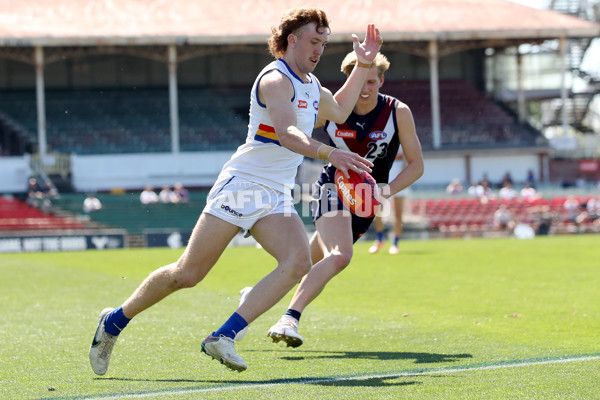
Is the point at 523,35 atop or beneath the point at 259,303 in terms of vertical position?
atop

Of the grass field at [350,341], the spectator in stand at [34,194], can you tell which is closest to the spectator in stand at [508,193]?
the spectator in stand at [34,194]

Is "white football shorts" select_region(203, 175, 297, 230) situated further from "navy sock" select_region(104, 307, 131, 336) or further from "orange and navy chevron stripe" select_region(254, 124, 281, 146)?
"navy sock" select_region(104, 307, 131, 336)

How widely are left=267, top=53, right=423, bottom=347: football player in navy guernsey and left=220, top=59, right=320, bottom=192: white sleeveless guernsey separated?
57.3 inches

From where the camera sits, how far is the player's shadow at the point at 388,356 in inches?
242

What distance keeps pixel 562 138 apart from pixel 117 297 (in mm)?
35692

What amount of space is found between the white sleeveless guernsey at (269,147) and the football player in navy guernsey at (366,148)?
1456mm

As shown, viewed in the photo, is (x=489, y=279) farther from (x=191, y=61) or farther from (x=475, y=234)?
(x=191, y=61)

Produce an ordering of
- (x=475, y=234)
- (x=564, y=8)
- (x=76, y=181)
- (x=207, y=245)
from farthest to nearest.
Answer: (x=564, y=8) → (x=76, y=181) → (x=475, y=234) → (x=207, y=245)

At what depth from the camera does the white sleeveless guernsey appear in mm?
5598

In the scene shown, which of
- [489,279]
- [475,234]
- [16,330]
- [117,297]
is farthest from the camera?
[475,234]

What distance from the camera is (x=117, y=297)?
1137 cm

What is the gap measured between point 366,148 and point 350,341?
1494 mm

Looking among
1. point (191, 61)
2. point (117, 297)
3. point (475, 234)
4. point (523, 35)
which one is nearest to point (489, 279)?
point (117, 297)

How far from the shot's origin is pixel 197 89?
4784cm
